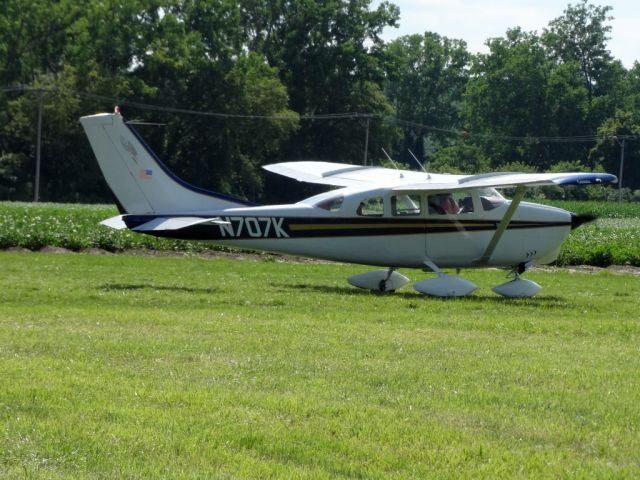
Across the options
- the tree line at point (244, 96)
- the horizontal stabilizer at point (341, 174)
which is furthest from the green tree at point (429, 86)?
the horizontal stabilizer at point (341, 174)

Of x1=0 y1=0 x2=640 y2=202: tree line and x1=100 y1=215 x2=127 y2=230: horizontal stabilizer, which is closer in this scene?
x1=100 y1=215 x2=127 y2=230: horizontal stabilizer

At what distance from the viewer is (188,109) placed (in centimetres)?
7556

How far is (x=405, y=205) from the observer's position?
19.6 metres

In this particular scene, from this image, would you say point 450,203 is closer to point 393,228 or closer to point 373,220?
point 393,228

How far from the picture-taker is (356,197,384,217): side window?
63.5 feet

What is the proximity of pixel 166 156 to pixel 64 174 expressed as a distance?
727 cm

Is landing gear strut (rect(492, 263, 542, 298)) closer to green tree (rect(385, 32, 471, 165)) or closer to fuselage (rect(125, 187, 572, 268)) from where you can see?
fuselage (rect(125, 187, 572, 268))

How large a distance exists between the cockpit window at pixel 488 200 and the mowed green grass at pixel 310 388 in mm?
2993

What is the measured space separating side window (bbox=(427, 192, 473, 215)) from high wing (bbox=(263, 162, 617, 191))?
244 mm

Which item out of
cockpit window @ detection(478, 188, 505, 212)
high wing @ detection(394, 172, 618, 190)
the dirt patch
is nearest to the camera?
high wing @ detection(394, 172, 618, 190)

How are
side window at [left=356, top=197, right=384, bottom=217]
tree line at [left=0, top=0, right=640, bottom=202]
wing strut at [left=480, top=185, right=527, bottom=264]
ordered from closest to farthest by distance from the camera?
1. wing strut at [left=480, top=185, right=527, bottom=264]
2. side window at [left=356, top=197, right=384, bottom=217]
3. tree line at [left=0, top=0, right=640, bottom=202]

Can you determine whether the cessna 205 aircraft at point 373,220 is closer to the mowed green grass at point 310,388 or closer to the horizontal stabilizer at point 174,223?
the horizontal stabilizer at point 174,223

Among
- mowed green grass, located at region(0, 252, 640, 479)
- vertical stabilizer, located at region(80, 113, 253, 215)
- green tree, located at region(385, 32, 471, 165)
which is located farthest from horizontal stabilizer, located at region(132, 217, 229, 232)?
green tree, located at region(385, 32, 471, 165)

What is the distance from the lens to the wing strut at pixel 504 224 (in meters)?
19.1
